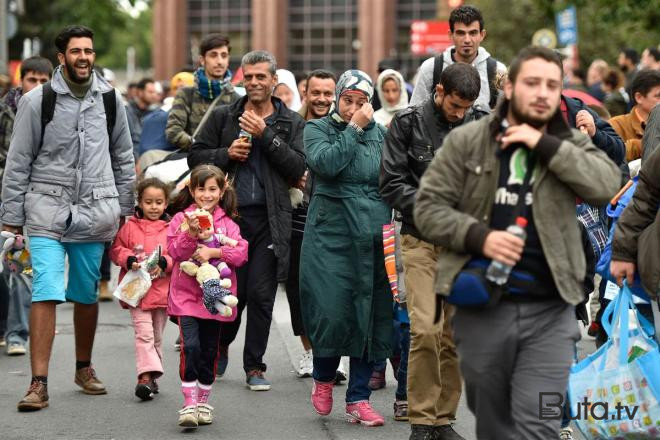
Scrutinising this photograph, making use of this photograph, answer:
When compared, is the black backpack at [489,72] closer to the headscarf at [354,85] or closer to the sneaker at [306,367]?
the headscarf at [354,85]

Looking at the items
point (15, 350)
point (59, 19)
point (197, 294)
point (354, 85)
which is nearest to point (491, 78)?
point (354, 85)

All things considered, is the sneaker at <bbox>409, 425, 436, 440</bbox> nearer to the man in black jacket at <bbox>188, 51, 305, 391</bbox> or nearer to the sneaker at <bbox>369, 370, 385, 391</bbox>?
the sneaker at <bbox>369, 370, 385, 391</bbox>

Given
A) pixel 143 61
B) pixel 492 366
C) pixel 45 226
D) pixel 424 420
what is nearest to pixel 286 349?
pixel 45 226

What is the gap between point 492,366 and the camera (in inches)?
205

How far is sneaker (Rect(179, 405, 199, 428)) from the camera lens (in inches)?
298

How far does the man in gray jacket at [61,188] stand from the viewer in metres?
8.23

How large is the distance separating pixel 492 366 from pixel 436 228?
1.92 feet

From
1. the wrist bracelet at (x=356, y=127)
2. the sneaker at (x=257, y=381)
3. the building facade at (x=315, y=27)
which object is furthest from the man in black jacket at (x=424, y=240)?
the building facade at (x=315, y=27)

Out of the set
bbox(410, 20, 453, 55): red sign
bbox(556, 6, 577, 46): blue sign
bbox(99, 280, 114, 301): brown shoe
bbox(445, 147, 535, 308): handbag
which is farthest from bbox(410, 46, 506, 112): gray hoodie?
bbox(410, 20, 453, 55): red sign

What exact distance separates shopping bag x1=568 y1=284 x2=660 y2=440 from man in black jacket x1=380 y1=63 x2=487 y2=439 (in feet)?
3.66

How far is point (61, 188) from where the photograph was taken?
830 cm

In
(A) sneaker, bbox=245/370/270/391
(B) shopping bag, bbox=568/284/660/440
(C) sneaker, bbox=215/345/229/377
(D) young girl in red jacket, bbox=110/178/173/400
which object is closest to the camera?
(B) shopping bag, bbox=568/284/660/440

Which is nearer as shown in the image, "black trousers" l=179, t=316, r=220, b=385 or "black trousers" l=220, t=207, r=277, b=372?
"black trousers" l=179, t=316, r=220, b=385

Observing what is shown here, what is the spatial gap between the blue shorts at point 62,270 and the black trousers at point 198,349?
993mm
